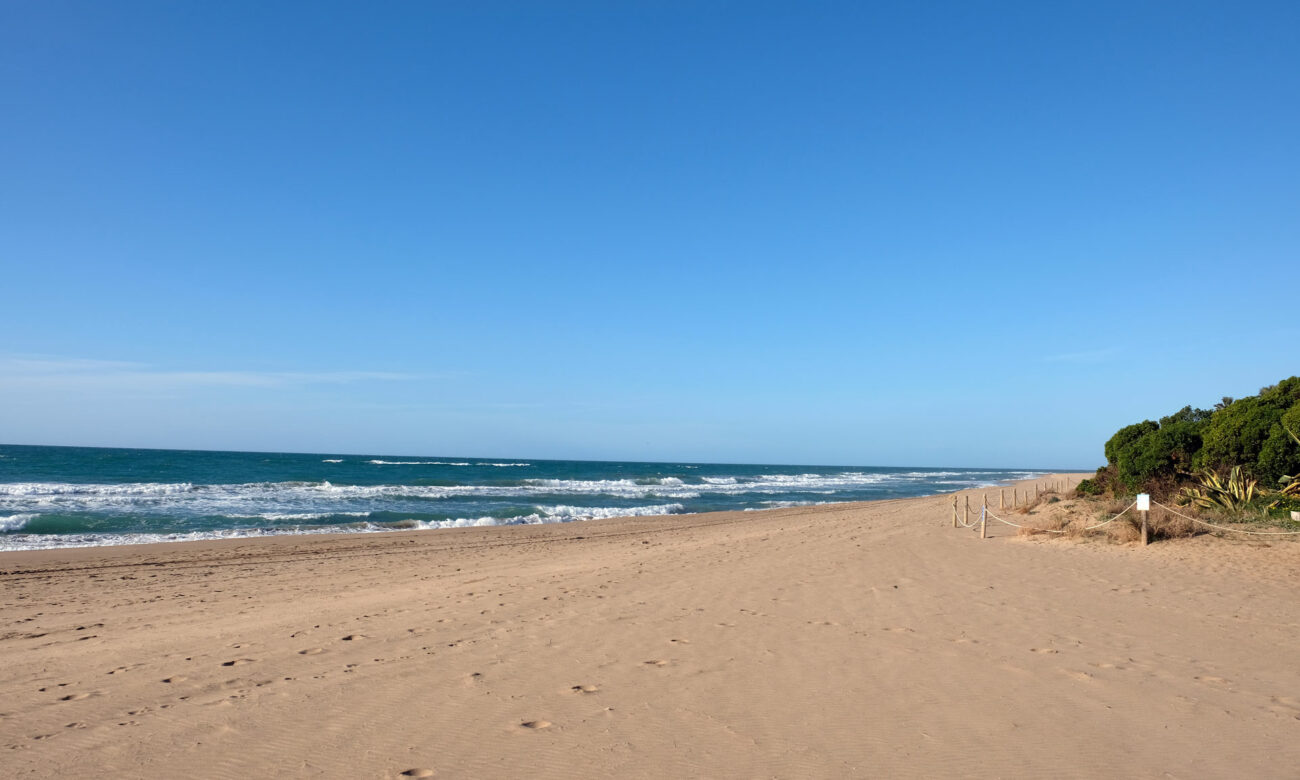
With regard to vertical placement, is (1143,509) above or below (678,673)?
above

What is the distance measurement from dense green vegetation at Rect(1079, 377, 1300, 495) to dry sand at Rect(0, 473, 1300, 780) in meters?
4.95

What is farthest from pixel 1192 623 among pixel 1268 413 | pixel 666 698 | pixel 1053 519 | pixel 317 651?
pixel 1268 413

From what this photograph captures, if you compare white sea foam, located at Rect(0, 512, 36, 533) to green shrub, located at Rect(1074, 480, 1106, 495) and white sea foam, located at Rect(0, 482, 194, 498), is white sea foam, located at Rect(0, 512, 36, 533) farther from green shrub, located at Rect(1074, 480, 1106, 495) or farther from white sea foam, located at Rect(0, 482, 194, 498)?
green shrub, located at Rect(1074, 480, 1106, 495)

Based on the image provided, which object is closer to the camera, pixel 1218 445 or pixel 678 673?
pixel 678 673

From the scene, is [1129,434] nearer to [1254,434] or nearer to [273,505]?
[1254,434]

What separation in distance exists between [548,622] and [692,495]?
123ft

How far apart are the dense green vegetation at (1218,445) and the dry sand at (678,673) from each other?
16.2 feet

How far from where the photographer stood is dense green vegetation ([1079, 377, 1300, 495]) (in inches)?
625

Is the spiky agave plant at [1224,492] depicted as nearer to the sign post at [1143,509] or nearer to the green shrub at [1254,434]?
the green shrub at [1254,434]

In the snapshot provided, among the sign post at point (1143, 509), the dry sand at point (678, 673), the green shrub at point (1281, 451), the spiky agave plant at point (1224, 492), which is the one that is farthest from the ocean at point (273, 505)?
the green shrub at point (1281, 451)

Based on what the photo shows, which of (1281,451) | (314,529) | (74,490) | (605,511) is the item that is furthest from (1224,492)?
(74,490)

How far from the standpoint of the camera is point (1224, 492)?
52.9 feet

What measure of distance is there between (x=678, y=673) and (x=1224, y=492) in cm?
1619

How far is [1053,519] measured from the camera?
1789cm
